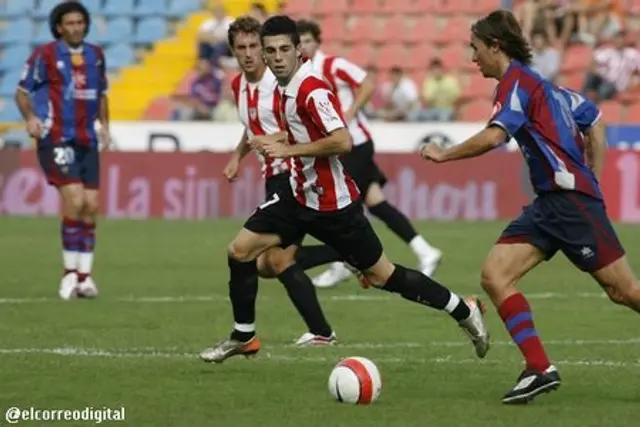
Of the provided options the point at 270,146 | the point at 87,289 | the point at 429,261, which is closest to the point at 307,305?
the point at 270,146

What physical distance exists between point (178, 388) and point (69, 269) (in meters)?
5.79

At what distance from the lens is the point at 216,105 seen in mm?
27625

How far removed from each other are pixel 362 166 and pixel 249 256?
18.7 feet

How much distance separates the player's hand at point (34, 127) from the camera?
1449 centimetres

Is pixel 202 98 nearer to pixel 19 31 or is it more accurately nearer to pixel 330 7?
pixel 330 7

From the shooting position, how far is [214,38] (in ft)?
95.3

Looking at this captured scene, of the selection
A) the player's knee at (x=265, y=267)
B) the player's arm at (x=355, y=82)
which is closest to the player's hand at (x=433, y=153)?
the player's knee at (x=265, y=267)

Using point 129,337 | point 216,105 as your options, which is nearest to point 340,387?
point 129,337

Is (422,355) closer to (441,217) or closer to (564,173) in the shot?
(564,173)

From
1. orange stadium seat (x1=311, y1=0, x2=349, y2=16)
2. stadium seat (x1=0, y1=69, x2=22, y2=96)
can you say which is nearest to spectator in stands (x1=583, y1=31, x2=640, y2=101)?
orange stadium seat (x1=311, y1=0, x2=349, y2=16)

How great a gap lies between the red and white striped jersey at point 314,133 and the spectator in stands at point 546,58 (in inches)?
660

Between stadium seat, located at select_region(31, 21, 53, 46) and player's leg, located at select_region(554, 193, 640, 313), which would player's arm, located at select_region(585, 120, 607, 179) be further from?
stadium seat, located at select_region(31, 21, 53, 46)

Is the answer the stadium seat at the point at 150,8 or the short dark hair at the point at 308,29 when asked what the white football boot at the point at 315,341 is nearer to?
the short dark hair at the point at 308,29

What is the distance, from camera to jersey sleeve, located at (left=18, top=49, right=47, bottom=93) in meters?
14.8
